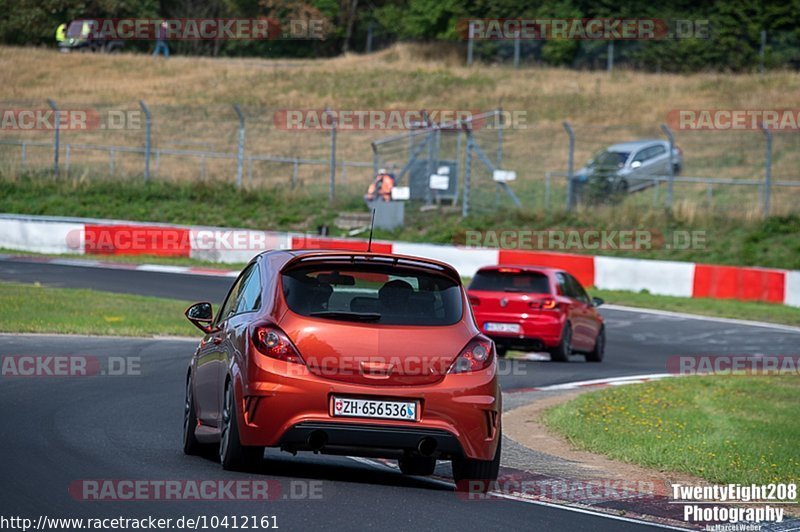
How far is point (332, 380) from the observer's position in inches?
326

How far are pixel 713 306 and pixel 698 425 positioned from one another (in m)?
16.0

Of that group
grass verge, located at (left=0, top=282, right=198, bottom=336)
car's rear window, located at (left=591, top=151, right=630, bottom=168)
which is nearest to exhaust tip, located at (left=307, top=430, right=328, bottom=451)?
grass verge, located at (left=0, top=282, right=198, bottom=336)

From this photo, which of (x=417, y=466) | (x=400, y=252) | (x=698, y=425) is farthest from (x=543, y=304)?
(x=400, y=252)

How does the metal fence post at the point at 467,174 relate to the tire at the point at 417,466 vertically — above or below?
above

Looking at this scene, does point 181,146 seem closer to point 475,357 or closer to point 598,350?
point 598,350

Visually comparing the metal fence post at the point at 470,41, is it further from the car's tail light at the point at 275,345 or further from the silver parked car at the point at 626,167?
the car's tail light at the point at 275,345

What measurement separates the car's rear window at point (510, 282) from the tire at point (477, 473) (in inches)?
456

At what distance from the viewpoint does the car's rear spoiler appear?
884cm

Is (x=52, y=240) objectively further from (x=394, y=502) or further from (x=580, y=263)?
(x=394, y=502)

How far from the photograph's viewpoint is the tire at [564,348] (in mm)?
20125

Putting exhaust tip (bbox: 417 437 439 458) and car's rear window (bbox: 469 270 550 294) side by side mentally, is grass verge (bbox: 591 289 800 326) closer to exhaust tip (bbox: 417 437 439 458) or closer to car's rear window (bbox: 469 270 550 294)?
car's rear window (bbox: 469 270 550 294)

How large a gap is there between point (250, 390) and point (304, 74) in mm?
62086

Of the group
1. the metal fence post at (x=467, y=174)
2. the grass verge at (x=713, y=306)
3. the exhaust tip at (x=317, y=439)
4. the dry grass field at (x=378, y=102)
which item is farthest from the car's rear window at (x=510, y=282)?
the metal fence post at (x=467, y=174)

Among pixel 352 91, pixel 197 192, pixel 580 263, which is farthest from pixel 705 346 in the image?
pixel 352 91
